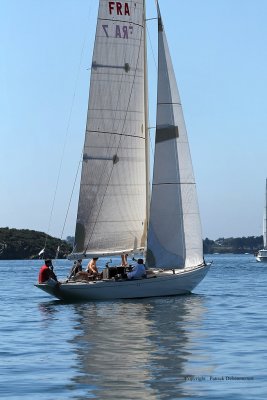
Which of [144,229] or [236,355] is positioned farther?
[144,229]

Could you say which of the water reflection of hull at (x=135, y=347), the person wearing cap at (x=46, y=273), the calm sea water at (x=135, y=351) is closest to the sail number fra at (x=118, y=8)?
the person wearing cap at (x=46, y=273)

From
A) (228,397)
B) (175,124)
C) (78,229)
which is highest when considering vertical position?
(175,124)

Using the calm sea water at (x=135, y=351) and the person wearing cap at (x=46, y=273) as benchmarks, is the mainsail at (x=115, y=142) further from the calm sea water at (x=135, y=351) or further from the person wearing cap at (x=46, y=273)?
the calm sea water at (x=135, y=351)

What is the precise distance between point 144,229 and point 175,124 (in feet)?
16.2

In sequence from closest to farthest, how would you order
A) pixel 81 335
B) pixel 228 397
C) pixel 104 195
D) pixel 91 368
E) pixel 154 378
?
pixel 228 397
pixel 154 378
pixel 91 368
pixel 81 335
pixel 104 195

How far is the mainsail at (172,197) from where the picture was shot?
146 ft

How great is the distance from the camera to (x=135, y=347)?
86.1 feet

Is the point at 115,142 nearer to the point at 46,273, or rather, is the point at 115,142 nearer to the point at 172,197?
the point at 172,197

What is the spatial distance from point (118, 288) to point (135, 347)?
52.3ft

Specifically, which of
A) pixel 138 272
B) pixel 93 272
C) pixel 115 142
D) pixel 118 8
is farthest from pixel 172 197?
pixel 118 8

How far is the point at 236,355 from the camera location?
24.4 metres

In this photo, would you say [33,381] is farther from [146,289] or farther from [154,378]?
[146,289]

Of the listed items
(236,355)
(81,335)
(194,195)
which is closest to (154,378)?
(236,355)

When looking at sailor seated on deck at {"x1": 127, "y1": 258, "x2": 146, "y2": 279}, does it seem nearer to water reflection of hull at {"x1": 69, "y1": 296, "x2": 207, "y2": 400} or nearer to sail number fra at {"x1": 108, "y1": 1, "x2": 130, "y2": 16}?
water reflection of hull at {"x1": 69, "y1": 296, "x2": 207, "y2": 400}
